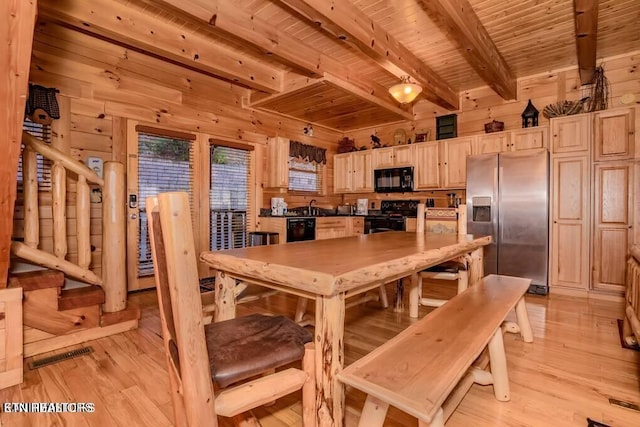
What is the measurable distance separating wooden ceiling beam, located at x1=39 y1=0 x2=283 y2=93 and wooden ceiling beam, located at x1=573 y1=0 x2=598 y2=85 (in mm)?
3213

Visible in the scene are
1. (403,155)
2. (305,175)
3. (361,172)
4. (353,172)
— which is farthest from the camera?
(353,172)

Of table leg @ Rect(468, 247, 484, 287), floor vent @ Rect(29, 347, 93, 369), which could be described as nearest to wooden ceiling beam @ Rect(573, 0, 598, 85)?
table leg @ Rect(468, 247, 484, 287)

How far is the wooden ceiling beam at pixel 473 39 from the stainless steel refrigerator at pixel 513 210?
1000 millimetres

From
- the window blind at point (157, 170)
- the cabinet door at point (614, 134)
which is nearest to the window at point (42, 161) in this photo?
the window blind at point (157, 170)

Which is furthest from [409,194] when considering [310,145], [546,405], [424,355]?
[424,355]

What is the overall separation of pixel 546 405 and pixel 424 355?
3.23 ft

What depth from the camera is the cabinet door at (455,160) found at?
15.4ft

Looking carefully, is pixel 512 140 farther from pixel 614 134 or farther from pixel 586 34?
pixel 586 34

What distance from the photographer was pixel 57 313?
89.7 inches

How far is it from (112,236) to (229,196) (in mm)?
2237

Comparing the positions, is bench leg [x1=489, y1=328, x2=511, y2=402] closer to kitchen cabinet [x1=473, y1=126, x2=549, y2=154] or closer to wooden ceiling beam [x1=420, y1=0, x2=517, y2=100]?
wooden ceiling beam [x1=420, y1=0, x2=517, y2=100]

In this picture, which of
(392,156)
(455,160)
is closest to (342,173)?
(392,156)

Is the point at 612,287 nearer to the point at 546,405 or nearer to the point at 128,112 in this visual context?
the point at 546,405

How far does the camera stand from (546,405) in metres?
1.67
